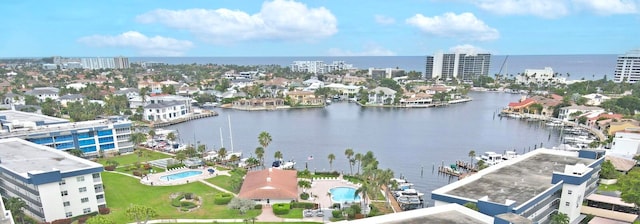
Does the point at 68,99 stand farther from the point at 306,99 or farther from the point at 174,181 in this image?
the point at 174,181

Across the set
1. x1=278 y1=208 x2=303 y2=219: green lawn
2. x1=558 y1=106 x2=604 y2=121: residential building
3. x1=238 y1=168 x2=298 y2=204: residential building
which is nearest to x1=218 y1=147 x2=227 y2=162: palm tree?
x1=238 y1=168 x2=298 y2=204: residential building

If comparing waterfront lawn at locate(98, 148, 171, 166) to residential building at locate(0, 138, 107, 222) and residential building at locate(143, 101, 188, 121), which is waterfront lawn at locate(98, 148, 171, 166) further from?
residential building at locate(143, 101, 188, 121)

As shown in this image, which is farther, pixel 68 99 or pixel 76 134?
pixel 68 99

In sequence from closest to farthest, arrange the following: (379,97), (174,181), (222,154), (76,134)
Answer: (174,181), (222,154), (76,134), (379,97)

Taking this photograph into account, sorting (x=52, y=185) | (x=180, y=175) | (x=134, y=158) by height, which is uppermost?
(x=52, y=185)

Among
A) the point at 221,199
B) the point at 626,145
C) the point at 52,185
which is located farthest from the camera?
the point at 626,145

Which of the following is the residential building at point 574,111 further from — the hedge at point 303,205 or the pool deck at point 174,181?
the pool deck at point 174,181

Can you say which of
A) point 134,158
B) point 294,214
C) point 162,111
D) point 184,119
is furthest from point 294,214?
point 162,111

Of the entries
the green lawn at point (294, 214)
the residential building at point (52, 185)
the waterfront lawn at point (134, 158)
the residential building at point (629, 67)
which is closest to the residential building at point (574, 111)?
the green lawn at point (294, 214)
